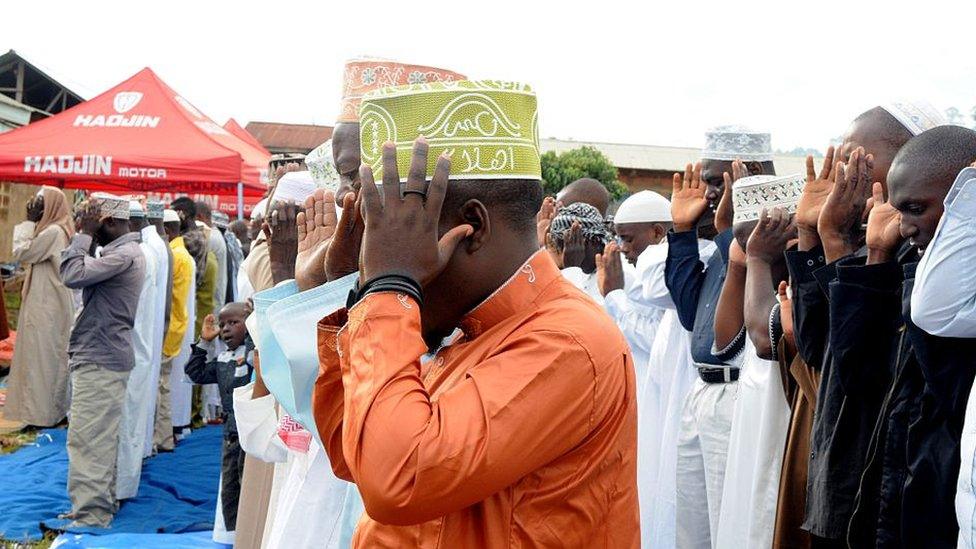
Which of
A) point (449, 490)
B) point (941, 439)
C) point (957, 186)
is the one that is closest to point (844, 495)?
point (941, 439)

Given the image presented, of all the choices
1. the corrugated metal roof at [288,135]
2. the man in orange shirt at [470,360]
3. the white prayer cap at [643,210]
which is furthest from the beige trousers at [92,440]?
the corrugated metal roof at [288,135]

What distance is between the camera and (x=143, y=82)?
11773 mm

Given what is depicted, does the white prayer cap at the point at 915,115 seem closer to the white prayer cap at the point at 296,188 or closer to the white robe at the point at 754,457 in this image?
the white robe at the point at 754,457

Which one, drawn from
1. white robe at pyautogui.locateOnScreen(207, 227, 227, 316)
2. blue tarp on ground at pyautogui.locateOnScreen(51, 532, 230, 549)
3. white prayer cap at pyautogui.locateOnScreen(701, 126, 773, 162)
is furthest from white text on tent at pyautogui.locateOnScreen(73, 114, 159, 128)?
white prayer cap at pyautogui.locateOnScreen(701, 126, 773, 162)

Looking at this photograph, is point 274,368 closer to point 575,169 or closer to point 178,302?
point 178,302

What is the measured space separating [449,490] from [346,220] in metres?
Result: 0.95

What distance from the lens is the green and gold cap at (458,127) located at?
1.91m

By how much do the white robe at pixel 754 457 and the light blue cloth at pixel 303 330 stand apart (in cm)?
200

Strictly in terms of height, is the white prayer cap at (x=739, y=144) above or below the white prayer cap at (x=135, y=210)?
above

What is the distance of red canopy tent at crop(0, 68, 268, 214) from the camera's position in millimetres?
10656

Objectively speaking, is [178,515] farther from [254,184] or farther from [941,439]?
[941,439]

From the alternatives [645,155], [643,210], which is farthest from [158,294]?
[645,155]

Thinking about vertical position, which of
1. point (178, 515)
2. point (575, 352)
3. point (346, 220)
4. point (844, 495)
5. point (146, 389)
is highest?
point (346, 220)

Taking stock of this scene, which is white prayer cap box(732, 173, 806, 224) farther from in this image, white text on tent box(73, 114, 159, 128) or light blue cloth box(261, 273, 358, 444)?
white text on tent box(73, 114, 159, 128)
